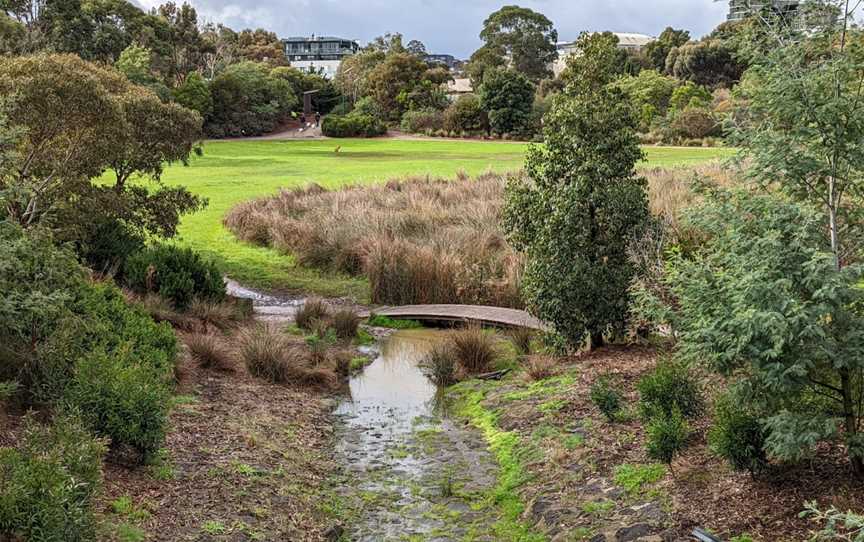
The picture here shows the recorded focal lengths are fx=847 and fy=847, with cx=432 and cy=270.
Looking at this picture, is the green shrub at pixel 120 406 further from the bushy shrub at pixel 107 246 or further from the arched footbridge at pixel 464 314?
the bushy shrub at pixel 107 246

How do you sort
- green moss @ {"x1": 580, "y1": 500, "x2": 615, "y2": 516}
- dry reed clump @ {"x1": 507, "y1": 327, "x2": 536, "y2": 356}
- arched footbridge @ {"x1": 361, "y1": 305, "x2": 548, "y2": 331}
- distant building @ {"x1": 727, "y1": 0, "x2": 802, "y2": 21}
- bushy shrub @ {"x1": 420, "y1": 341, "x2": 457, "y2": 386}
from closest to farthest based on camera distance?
distant building @ {"x1": 727, "y1": 0, "x2": 802, "y2": 21}, green moss @ {"x1": 580, "y1": 500, "x2": 615, "y2": 516}, bushy shrub @ {"x1": 420, "y1": 341, "x2": 457, "y2": 386}, dry reed clump @ {"x1": 507, "y1": 327, "x2": 536, "y2": 356}, arched footbridge @ {"x1": 361, "y1": 305, "x2": 548, "y2": 331}

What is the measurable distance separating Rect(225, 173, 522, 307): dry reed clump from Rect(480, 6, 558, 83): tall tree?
62.2 meters

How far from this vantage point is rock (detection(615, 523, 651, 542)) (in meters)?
5.75

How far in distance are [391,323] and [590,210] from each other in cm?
548

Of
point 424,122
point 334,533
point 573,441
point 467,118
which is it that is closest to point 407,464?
point 573,441

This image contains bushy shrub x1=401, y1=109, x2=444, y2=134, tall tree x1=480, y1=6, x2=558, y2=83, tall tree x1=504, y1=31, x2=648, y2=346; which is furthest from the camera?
tall tree x1=480, y1=6, x2=558, y2=83

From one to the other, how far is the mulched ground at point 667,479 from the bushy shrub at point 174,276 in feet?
21.4

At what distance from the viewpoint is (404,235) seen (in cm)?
1941

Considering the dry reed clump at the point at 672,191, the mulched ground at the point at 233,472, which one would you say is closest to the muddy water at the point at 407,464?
the mulched ground at the point at 233,472

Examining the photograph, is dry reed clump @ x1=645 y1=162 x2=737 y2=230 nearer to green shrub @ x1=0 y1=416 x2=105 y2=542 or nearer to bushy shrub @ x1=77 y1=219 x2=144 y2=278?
bushy shrub @ x1=77 y1=219 x2=144 y2=278

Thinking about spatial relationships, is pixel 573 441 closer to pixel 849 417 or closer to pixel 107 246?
pixel 849 417

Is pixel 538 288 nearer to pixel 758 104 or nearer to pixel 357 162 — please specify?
pixel 758 104

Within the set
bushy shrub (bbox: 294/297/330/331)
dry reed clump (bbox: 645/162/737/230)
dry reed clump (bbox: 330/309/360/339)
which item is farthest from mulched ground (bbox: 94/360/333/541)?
dry reed clump (bbox: 645/162/737/230)

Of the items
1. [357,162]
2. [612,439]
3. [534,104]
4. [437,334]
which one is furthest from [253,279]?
[534,104]
